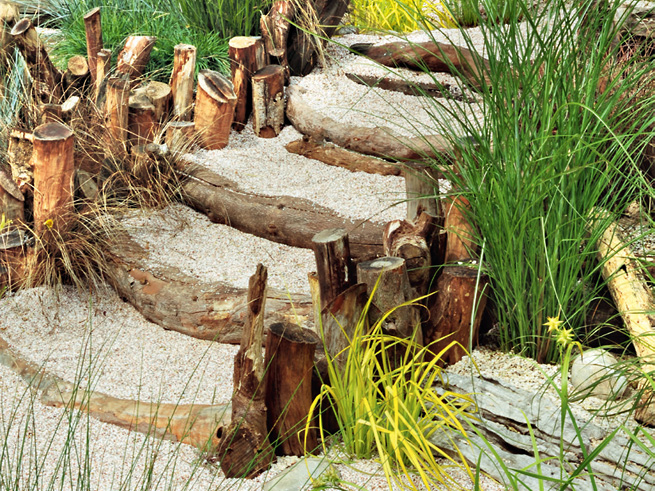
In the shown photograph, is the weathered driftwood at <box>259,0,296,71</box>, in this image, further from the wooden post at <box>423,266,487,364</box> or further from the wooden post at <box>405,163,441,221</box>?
the wooden post at <box>423,266,487,364</box>

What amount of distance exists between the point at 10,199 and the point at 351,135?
2.14 meters

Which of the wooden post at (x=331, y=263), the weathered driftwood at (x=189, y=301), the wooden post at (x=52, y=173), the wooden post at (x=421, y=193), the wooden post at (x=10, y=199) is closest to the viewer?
the wooden post at (x=331, y=263)

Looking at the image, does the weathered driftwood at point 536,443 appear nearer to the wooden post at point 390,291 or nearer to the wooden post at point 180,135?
the wooden post at point 390,291

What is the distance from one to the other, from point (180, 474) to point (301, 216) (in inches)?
70.9

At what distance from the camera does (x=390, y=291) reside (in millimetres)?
2447

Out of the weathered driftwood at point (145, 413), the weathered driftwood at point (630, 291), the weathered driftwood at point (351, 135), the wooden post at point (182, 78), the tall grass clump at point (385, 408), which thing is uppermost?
the wooden post at point (182, 78)

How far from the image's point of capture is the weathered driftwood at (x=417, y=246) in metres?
2.71

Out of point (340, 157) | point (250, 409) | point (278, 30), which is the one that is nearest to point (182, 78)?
point (278, 30)

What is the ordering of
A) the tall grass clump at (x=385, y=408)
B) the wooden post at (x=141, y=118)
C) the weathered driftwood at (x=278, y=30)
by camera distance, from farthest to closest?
the weathered driftwood at (x=278, y=30) < the wooden post at (x=141, y=118) < the tall grass clump at (x=385, y=408)

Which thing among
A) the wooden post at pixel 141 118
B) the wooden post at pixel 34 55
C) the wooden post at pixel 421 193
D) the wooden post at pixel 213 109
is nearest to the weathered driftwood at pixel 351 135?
the wooden post at pixel 213 109

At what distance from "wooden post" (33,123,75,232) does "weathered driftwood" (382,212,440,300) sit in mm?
1623

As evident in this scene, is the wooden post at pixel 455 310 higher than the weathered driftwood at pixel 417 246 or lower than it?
lower

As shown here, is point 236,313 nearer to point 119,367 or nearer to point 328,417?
point 119,367

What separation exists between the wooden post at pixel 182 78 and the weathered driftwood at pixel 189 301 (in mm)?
1573
